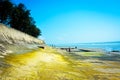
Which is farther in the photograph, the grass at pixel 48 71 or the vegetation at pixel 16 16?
the vegetation at pixel 16 16

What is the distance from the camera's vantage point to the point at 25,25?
230ft

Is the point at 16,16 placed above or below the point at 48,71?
above

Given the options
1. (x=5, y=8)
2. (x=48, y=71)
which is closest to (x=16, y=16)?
(x=5, y=8)

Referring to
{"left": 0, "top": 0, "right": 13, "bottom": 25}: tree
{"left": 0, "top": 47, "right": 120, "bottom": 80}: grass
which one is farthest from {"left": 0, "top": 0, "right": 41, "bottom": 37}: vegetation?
{"left": 0, "top": 47, "right": 120, "bottom": 80}: grass

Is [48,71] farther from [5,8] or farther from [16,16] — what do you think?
[16,16]

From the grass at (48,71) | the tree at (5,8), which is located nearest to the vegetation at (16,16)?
the tree at (5,8)

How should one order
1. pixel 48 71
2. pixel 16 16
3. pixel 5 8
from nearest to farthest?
pixel 48 71
pixel 5 8
pixel 16 16

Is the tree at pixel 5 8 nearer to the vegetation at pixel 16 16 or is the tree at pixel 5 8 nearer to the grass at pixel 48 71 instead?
the vegetation at pixel 16 16

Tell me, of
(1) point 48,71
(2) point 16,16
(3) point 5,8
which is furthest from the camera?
(2) point 16,16

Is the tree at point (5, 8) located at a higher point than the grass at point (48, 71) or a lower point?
higher

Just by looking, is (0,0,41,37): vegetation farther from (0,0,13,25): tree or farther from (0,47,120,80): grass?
(0,47,120,80): grass

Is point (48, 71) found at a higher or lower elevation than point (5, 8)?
lower

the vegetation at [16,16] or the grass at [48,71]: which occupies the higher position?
the vegetation at [16,16]

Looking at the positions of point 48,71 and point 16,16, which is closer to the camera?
point 48,71
